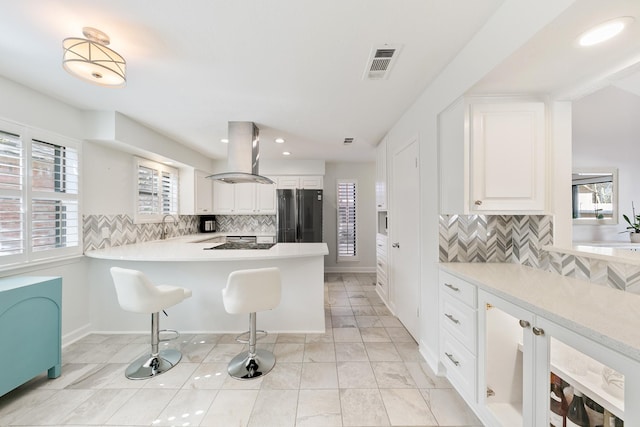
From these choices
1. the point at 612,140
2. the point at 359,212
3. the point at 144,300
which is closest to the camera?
the point at 144,300

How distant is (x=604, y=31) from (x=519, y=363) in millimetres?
1639

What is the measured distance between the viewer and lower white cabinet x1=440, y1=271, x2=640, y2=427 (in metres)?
0.89

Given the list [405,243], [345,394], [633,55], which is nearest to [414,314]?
[405,243]

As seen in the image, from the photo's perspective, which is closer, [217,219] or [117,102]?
[117,102]

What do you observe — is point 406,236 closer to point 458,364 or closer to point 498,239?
point 498,239

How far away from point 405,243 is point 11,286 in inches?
132

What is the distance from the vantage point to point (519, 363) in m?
1.30

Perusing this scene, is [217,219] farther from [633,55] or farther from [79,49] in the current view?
[633,55]

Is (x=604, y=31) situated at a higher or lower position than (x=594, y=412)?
higher

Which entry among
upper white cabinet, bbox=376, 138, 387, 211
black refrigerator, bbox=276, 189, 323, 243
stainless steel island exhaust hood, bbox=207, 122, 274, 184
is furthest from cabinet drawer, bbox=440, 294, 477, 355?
black refrigerator, bbox=276, 189, 323, 243

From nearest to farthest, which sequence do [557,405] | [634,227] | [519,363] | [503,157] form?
[557,405] → [519,363] → [503,157] → [634,227]

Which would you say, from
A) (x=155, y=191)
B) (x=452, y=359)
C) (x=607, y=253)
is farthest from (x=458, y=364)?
(x=155, y=191)

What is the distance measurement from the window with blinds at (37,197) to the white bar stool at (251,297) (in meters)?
1.86

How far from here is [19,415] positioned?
65.0 inches
